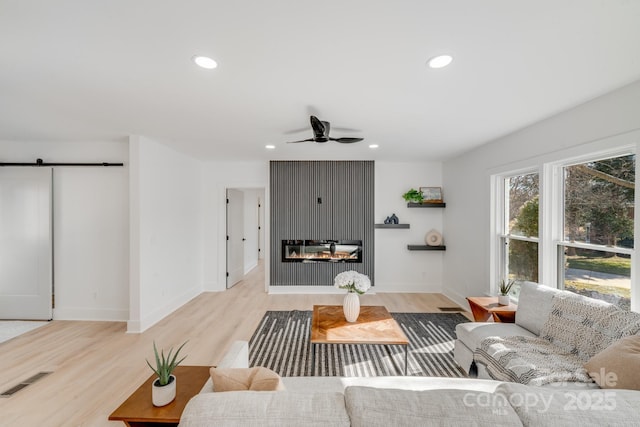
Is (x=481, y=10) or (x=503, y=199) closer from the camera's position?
(x=481, y=10)

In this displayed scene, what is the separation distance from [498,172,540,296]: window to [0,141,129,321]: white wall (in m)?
5.29

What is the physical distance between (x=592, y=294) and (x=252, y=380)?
310 centimetres

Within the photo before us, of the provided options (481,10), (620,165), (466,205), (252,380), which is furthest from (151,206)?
(620,165)

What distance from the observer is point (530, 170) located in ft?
10.3

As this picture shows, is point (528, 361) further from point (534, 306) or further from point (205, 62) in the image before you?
point (205, 62)

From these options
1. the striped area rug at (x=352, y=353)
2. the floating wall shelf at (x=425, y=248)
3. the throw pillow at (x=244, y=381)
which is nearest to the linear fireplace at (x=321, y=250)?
the floating wall shelf at (x=425, y=248)

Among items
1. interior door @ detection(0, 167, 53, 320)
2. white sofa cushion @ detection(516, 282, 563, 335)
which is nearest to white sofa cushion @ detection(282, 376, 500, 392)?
white sofa cushion @ detection(516, 282, 563, 335)

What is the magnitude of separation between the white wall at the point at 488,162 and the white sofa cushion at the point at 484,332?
4.86 feet

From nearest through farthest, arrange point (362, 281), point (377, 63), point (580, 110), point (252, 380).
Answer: point (252, 380), point (377, 63), point (580, 110), point (362, 281)

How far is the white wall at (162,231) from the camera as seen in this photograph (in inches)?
136

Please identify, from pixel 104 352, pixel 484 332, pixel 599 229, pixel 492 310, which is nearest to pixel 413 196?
pixel 492 310

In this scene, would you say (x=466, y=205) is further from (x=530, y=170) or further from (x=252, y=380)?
(x=252, y=380)

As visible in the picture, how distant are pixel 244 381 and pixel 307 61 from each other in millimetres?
1857

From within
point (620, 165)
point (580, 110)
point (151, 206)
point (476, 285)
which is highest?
point (580, 110)
